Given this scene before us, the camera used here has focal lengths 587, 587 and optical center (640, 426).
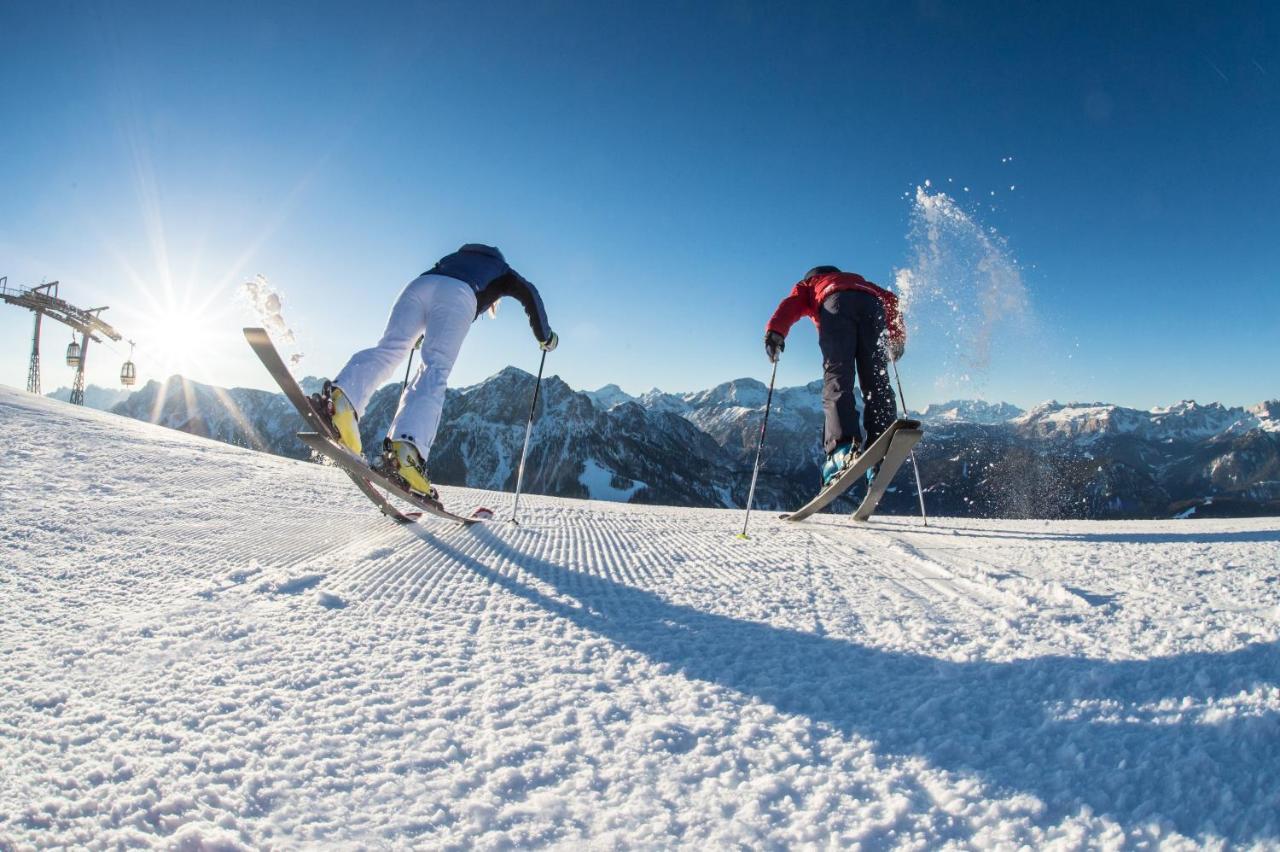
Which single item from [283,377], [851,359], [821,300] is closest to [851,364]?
[851,359]

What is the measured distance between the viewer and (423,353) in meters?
3.88

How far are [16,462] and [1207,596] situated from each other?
586 centimetres

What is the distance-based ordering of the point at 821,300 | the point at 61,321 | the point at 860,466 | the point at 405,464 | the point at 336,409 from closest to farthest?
the point at 336,409
the point at 405,464
the point at 860,466
the point at 821,300
the point at 61,321

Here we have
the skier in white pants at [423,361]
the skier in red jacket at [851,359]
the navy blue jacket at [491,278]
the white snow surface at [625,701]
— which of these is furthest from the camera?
the skier in red jacket at [851,359]

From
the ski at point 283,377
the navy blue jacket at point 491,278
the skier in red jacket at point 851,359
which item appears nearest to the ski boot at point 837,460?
the skier in red jacket at point 851,359

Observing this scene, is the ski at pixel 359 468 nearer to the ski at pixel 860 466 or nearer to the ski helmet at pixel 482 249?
the ski helmet at pixel 482 249

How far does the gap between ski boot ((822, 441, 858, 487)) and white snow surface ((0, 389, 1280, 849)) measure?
2.08 m

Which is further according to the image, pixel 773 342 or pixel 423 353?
pixel 773 342

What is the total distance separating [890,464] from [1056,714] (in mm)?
3382

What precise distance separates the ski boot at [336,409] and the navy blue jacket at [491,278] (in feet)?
3.83

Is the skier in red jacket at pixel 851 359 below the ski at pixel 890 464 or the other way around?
the other way around

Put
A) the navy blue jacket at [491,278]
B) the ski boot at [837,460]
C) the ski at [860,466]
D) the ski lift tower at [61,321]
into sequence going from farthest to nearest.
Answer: the ski lift tower at [61,321]
the ski boot at [837,460]
the navy blue jacket at [491,278]
the ski at [860,466]

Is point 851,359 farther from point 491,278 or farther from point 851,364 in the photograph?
point 491,278

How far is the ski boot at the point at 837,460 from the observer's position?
4.57 m
